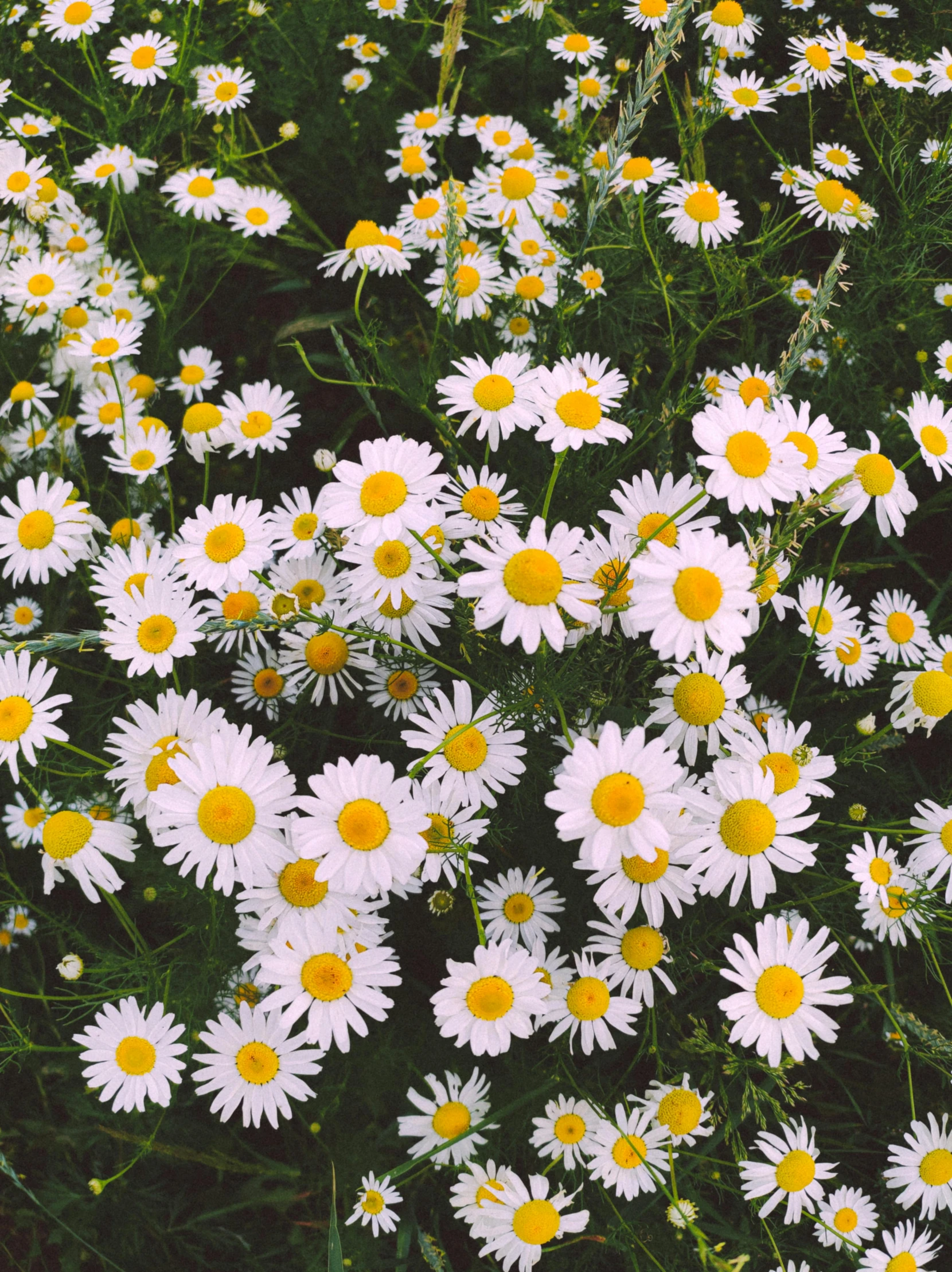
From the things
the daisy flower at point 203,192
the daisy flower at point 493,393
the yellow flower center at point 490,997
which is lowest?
the yellow flower center at point 490,997

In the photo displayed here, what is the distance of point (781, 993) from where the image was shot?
1862mm

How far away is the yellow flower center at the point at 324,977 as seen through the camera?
1857mm

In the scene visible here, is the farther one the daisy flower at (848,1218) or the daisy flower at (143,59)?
the daisy flower at (143,59)

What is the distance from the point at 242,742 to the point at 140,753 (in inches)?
16.2

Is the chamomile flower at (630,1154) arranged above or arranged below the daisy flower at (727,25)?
below

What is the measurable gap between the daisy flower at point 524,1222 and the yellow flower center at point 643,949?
560 millimetres

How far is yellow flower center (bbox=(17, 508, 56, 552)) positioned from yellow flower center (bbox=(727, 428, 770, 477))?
77.2 inches

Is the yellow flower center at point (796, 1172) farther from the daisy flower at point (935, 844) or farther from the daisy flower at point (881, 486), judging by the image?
the daisy flower at point (881, 486)

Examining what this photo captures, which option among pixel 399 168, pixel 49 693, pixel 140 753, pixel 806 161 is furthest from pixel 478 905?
pixel 806 161

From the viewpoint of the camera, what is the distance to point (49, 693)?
107 inches

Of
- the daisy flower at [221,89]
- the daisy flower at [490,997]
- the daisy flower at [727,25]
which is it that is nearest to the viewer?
the daisy flower at [490,997]

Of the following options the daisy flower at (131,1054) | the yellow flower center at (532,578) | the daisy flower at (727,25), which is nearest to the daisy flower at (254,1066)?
the daisy flower at (131,1054)

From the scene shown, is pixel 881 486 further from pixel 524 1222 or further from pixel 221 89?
pixel 221 89

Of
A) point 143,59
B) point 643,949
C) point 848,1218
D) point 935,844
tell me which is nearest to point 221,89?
point 143,59
